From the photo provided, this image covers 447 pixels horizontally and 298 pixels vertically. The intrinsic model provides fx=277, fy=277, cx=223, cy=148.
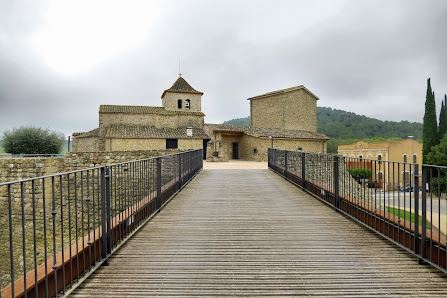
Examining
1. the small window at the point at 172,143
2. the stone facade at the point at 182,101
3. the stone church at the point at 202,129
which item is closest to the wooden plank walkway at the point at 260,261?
the stone church at the point at 202,129

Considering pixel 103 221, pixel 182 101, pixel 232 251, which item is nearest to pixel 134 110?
pixel 182 101

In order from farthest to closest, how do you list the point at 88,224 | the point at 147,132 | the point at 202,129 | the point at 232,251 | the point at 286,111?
1. the point at 286,111
2. the point at 202,129
3. the point at 147,132
4. the point at 232,251
5. the point at 88,224

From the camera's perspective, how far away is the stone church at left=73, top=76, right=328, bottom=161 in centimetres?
2617

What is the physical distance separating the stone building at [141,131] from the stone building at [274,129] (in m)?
2.10

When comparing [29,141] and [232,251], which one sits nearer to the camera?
[232,251]

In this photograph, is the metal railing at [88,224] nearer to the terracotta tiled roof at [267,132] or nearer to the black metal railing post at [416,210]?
the black metal railing post at [416,210]

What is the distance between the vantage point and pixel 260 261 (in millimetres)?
3268

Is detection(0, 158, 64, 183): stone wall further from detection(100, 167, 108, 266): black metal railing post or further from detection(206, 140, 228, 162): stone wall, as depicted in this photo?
detection(100, 167, 108, 266): black metal railing post

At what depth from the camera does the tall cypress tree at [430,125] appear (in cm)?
3256

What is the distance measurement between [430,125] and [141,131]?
33.1m

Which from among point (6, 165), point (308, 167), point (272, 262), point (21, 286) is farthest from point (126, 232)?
point (6, 165)

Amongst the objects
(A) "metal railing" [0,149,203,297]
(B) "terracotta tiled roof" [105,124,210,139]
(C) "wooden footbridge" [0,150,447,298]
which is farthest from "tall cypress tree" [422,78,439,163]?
(A) "metal railing" [0,149,203,297]

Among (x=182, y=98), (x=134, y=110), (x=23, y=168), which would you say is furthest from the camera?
(x=182, y=98)

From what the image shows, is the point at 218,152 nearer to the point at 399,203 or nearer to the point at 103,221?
the point at 399,203
